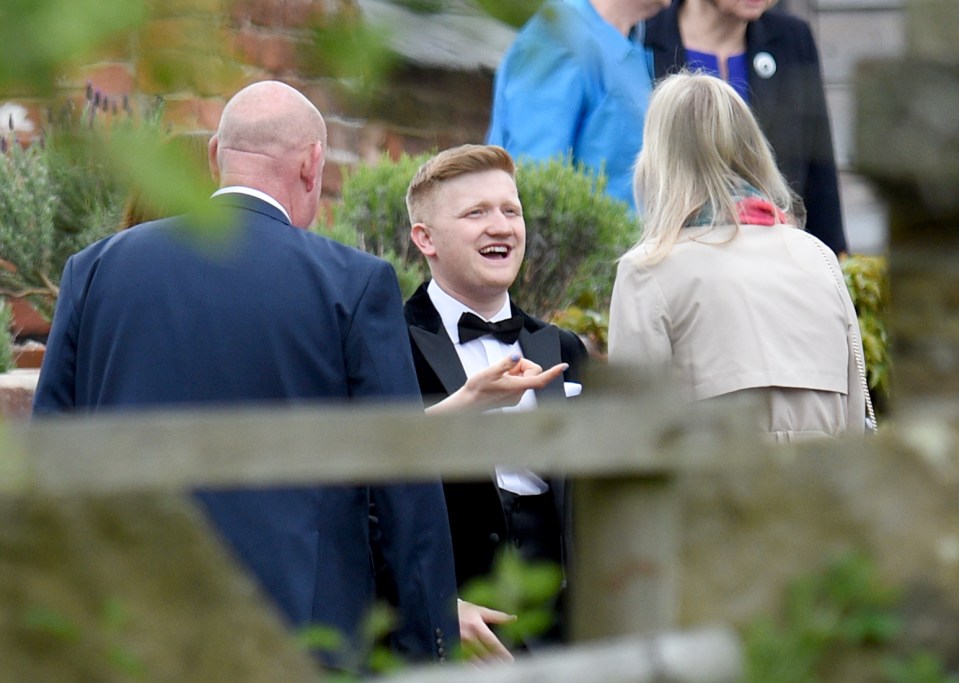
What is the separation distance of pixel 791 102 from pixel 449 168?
2400 millimetres

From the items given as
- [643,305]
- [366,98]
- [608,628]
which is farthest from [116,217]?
[366,98]

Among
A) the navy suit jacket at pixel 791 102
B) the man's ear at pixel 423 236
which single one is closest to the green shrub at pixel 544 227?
the navy suit jacket at pixel 791 102

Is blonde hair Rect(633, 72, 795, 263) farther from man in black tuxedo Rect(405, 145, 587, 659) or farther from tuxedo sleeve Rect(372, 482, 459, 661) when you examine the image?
tuxedo sleeve Rect(372, 482, 459, 661)

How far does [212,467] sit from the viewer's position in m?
1.70

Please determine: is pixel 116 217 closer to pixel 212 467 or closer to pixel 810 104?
pixel 810 104

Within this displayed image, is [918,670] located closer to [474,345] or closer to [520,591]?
[520,591]

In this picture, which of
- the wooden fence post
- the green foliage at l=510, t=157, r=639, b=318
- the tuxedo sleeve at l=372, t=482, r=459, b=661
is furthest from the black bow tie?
the wooden fence post

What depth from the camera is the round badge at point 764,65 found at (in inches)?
239

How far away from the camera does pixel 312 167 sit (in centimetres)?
384

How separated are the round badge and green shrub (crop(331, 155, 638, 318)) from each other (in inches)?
35.0

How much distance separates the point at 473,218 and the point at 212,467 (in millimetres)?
2533

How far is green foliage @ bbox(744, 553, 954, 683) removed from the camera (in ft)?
6.37

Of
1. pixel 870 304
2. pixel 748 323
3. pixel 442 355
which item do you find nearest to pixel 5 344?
pixel 442 355

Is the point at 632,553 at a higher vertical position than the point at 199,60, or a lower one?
lower
